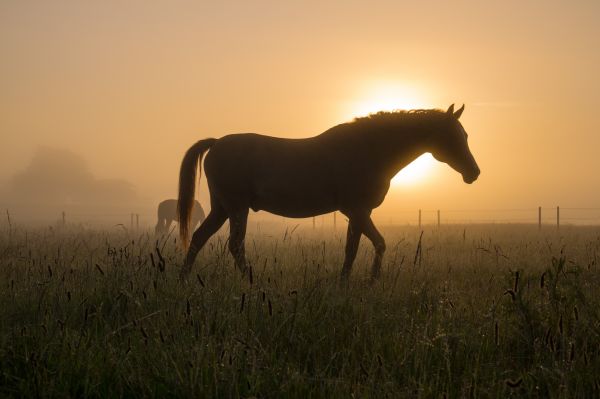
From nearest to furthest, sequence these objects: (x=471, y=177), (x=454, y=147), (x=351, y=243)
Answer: (x=351, y=243), (x=454, y=147), (x=471, y=177)

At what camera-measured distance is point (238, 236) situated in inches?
271

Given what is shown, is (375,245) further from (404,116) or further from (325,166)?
(404,116)

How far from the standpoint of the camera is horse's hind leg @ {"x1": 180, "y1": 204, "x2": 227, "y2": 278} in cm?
690

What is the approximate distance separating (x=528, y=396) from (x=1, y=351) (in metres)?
2.87

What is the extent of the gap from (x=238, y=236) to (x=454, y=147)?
3.63 meters

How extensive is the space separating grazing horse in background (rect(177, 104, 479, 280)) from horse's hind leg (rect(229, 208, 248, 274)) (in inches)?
0.6

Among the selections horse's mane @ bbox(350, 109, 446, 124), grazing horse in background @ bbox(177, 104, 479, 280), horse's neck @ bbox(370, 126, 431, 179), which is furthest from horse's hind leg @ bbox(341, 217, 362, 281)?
horse's mane @ bbox(350, 109, 446, 124)

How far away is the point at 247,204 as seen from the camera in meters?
7.30

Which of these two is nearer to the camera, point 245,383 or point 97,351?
point 245,383

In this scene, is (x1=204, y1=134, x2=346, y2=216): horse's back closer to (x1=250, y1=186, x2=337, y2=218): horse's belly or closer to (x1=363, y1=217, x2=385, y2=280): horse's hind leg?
(x1=250, y1=186, x2=337, y2=218): horse's belly

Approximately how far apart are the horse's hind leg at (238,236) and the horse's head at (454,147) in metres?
3.21

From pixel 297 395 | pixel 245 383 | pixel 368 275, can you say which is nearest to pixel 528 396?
pixel 297 395

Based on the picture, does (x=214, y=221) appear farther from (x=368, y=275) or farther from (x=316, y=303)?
(x=316, y=303)

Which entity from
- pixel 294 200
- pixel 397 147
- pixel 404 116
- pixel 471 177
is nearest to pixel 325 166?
pixel 294 200
